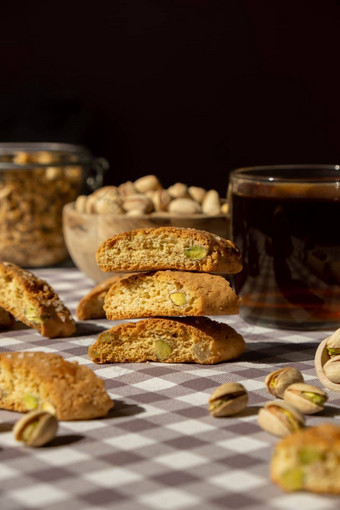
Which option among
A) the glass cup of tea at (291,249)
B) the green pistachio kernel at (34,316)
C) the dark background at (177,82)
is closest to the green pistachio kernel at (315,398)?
the glass cup of tea at (291,249)

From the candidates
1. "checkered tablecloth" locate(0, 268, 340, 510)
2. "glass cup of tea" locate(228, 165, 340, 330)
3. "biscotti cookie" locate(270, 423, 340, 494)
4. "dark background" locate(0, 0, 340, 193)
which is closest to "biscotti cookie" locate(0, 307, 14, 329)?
"checkered tablecloth" locate(0, 268, 340, 510)

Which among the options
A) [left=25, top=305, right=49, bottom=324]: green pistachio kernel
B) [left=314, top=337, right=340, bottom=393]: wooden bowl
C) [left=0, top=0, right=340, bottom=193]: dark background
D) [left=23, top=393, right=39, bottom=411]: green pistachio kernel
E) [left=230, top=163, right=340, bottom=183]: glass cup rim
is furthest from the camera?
[left=0, top=0, right=340, bottom=193]: dark background

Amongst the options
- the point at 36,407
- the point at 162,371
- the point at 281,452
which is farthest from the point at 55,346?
the point at 281,452

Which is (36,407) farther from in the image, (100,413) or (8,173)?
(8,173)

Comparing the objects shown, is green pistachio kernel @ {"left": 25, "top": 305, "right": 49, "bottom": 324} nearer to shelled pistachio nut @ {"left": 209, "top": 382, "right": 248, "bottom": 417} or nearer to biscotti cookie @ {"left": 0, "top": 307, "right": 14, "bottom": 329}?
biscotti cookie @ {"left": 0, "top": 307, "right": 14, "bottom": 329}

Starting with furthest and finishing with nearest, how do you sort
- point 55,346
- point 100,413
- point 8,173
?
1. point 8,173
2. point 55,346
3. point 100,413

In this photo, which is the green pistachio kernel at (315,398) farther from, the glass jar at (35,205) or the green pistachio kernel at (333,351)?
the glass jar at (35,205)

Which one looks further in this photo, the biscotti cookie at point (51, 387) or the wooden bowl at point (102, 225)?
the wooden bowl at point (102, 225)
